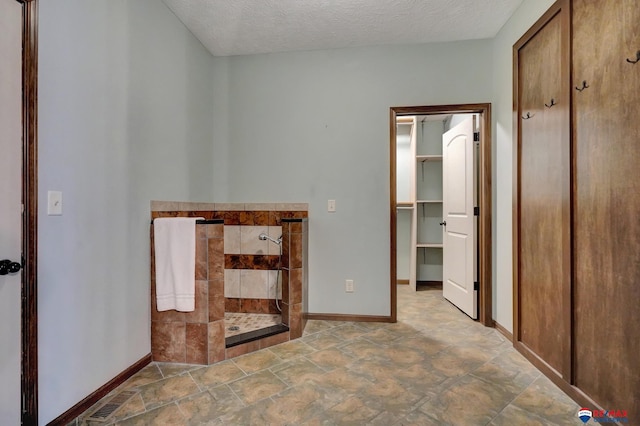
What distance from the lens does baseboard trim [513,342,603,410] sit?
5.03ft

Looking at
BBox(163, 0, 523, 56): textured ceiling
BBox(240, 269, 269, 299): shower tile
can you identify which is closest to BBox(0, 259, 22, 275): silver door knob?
BBox(240, 269, 269, 299): shower tile

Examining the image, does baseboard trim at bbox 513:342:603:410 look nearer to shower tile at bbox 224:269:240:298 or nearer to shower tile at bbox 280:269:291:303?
shower tile at bbox 280:269:291:303

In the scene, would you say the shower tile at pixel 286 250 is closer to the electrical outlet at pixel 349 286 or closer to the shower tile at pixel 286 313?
the shower tile at pixel 286 313

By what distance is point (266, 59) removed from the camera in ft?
9.73

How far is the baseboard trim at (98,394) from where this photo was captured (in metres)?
1.44

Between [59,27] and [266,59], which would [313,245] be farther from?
[59,27]

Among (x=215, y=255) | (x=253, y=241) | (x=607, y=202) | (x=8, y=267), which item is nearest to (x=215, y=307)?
(x=215, y=255)

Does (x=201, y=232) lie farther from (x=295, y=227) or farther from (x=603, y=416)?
(x=603, y=416)

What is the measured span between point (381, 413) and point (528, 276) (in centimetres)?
147

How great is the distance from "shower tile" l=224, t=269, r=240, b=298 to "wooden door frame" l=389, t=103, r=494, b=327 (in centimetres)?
153

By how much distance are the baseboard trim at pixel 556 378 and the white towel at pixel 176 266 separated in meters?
2.35

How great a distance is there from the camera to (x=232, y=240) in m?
2.91

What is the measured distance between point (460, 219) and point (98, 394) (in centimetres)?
324

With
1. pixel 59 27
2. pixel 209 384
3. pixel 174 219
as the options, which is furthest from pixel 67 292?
pixel 59 27
